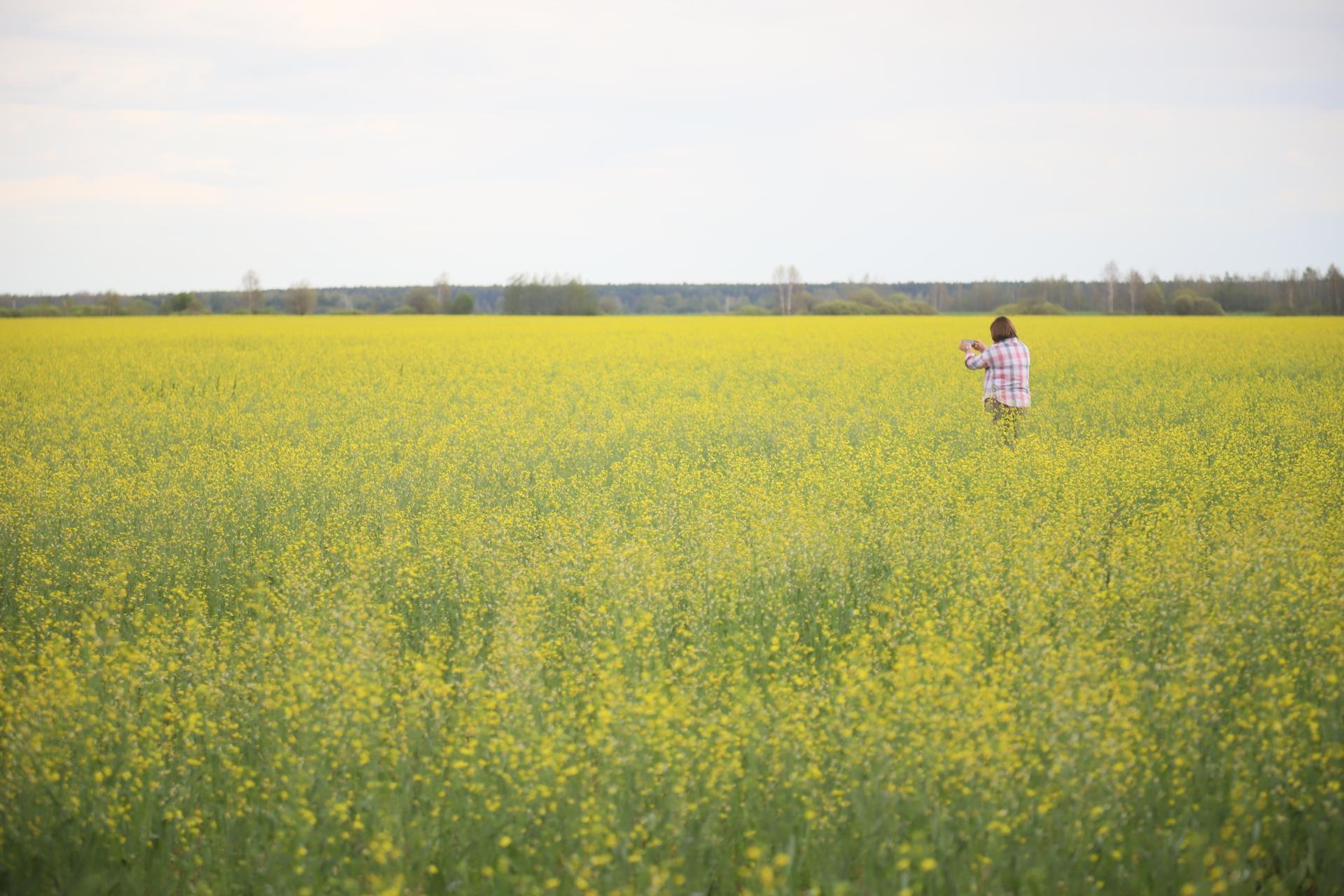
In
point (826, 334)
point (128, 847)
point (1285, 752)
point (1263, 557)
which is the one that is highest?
point (826, 334)

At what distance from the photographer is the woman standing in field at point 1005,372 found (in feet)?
35.2

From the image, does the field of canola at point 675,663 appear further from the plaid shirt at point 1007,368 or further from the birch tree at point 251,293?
the birch tree at point 251,293

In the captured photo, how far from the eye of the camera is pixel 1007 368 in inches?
427

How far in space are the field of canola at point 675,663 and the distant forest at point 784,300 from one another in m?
57.7

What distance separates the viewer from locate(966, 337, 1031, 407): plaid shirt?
10734mm

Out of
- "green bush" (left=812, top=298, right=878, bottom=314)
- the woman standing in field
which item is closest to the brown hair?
the woman standing in field

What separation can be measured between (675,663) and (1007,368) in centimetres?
774

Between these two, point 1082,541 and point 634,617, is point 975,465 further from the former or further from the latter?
point 634,617

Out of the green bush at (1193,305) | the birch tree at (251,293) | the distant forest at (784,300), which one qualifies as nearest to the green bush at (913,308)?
the distant forest at (784,300)

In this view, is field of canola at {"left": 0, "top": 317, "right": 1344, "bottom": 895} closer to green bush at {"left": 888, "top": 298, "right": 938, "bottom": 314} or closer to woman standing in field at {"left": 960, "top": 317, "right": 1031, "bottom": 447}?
woman standing in field at {"left": 960, "top": 317, "right": 1031, "bottom": 447}

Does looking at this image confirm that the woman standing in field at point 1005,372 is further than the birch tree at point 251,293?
No

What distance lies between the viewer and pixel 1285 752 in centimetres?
381

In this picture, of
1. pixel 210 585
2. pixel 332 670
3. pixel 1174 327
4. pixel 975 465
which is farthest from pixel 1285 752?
pixel 1174 327

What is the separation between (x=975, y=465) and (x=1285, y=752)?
233 inches
